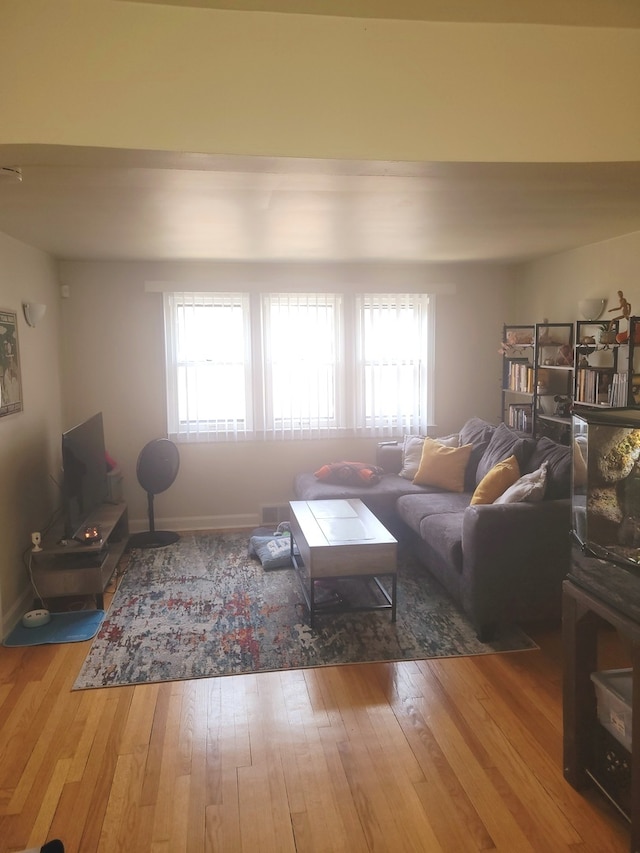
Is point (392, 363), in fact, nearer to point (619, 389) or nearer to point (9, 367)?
point (619, 389)

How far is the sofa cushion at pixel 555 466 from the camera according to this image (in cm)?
370

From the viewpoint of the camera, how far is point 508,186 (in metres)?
2.73

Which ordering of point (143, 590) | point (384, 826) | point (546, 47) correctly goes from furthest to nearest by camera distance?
point (143, 590) → point (384, 826) → point (546, 47)

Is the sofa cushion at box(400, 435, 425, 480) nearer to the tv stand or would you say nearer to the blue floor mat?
the tv stand

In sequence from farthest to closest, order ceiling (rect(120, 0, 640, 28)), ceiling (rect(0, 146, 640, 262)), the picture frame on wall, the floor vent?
1. the floor vent
2. the picture frame on wall
3. ceiling (rect(0, 146, 640, 262))
4. ceiling (rect(120, 0, 640, 28))

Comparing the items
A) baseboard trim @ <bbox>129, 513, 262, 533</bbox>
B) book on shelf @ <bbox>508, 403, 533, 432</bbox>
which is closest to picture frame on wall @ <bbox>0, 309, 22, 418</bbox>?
baseboard trim @ <bbox>129, 513, 262, 533</bbox>

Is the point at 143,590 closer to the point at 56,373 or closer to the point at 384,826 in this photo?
the point at 56,373

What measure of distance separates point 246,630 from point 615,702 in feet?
6.68

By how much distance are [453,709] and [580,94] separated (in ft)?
7.98


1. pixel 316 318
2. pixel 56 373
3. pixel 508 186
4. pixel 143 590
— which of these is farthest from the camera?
pixel 316 318

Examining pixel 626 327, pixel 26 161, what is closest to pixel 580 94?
pixel 26 161

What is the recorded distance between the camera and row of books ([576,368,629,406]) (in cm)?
377

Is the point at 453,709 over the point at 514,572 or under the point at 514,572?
under

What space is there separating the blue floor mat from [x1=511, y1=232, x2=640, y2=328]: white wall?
12.9 ft
